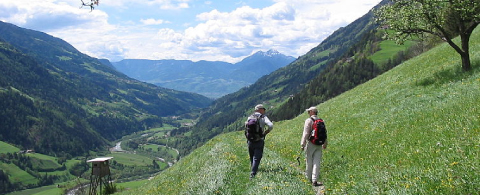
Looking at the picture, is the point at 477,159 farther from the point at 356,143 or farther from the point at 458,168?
the point at 356,143

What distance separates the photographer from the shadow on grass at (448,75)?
23188 millimetres

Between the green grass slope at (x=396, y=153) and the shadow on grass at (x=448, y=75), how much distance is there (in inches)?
4.3

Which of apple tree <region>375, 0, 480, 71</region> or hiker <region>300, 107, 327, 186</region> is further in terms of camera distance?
apple tree <region>375, 0, 480, 71</region>

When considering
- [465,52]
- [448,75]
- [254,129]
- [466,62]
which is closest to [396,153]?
[254,129]

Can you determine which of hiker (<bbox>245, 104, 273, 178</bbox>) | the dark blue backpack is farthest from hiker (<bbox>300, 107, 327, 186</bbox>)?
the dark blue backpack

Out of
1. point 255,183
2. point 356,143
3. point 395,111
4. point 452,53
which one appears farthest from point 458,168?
point 452,53

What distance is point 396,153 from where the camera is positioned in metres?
13.6

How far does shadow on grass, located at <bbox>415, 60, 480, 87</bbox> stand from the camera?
23188mm

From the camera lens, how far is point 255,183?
45.0ft

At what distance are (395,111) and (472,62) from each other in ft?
29.9

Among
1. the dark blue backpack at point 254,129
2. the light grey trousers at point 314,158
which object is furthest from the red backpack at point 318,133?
the dark blue backpack at point 254,129

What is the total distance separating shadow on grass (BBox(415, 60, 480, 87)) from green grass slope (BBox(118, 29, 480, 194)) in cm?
11

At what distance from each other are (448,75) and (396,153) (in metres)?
15.9

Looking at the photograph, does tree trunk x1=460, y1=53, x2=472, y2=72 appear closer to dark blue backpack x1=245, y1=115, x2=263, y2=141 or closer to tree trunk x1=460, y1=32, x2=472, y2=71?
tree trunk x1=460, y1=32, x2=472, y2=71
